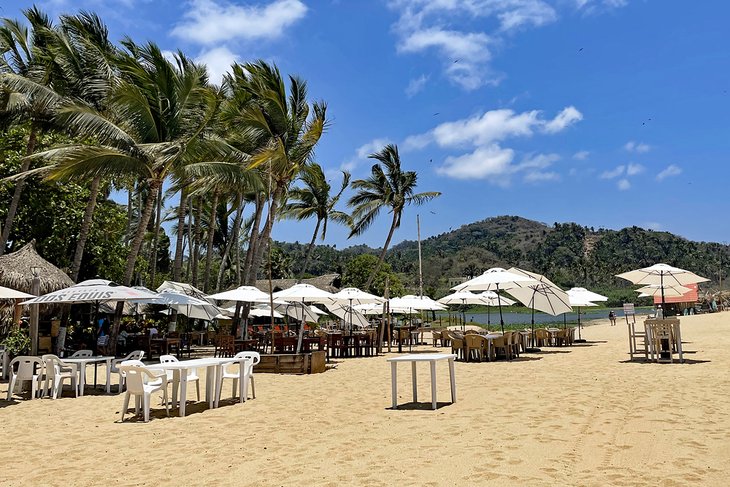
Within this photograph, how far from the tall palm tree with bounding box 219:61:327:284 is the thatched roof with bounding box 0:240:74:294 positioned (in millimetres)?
5864

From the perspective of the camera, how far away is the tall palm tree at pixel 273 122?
58.1 feet

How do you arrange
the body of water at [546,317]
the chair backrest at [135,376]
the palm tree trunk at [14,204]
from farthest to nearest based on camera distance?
1. the body of water at [546,317]
2. the palm tree trunk at [14,204]
3. the chair backrest at [135,376]

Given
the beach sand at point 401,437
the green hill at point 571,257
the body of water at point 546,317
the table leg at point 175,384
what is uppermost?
the green hill at point 571,257

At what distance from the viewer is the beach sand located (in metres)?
4.36

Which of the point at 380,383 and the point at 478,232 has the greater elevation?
the point at 478,232

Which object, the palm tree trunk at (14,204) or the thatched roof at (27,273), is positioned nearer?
the thatched roof at (27,273)

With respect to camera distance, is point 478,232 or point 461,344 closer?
point 461,344

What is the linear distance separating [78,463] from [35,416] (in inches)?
121

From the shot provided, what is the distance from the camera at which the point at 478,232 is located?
15800cm

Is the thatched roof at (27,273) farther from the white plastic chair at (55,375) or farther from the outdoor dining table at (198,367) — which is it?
the outdoor dining table at (198,367)

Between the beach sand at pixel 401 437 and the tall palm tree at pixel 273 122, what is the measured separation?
31.6 ft

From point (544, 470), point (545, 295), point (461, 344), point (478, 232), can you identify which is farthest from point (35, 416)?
point (478, 232)

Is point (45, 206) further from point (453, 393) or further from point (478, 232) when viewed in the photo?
point (478, 232)

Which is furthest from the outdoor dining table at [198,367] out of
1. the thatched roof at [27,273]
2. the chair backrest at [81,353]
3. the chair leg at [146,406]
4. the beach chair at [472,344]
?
the thatched roof at [27,273]
